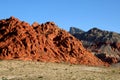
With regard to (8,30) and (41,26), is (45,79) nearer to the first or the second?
(8,30)

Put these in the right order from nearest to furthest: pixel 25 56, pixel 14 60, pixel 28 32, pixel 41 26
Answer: pixel 14 60
pixel 25 56
pixel 28 32
pixel 41 26

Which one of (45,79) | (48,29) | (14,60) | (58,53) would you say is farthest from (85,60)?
(45,79)

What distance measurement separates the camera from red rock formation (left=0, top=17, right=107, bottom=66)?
221 ft

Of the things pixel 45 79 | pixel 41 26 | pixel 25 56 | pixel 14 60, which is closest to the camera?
pixel 45 79

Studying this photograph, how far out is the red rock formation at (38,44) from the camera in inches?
2648

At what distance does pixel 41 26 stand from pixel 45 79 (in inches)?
1781

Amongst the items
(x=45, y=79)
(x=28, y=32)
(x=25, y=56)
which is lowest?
(x=45, y=79)

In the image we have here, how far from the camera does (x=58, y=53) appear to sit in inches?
2938

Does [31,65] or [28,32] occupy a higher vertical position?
[28,32]

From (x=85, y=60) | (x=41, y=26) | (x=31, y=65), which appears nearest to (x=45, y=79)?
(x=31, y=65)

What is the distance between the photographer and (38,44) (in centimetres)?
7119

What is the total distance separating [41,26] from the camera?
8481 centimetres

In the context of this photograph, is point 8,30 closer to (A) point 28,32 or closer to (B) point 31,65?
(A) point 28,32

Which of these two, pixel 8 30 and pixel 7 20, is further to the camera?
pixel 7 20
